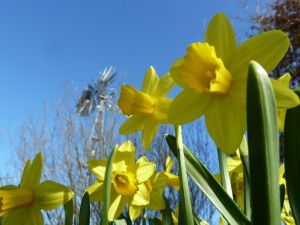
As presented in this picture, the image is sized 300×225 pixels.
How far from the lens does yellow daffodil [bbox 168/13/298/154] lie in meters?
0.45

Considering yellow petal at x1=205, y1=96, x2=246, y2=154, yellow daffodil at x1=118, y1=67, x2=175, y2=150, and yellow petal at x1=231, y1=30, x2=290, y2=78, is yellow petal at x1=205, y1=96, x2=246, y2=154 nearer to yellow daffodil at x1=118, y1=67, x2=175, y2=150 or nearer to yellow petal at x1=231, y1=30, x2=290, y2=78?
yellow petal at x1=231, y1=30, x2=290, y2=78

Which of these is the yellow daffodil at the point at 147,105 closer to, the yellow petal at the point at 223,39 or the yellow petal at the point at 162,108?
the yellow petal at the point at 162,108

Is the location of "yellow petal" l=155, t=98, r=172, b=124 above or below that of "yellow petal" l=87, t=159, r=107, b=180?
above

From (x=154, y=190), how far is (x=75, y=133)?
12.7 ft

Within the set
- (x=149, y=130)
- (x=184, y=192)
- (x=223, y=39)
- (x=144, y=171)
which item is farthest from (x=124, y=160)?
(x=223, y=39)

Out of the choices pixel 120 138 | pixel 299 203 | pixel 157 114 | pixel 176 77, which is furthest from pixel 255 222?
pixel 120 138

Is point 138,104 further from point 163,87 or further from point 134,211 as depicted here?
point 134,211

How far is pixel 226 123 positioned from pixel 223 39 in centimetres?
11

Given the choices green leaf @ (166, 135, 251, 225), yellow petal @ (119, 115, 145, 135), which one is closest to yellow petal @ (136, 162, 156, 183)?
yellow petal @ (119, 115, 145, 135)

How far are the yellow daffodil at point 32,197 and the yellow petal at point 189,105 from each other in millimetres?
311

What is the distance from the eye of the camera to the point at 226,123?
46cm

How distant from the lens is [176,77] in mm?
515

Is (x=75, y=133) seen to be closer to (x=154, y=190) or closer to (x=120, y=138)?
(x=120, y=138)

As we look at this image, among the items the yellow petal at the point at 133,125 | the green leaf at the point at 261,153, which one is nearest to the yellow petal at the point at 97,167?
the yellow petal at the point at 133,125
